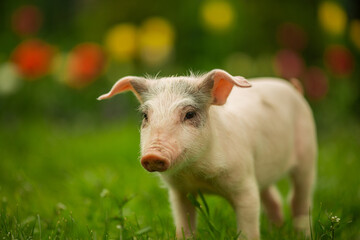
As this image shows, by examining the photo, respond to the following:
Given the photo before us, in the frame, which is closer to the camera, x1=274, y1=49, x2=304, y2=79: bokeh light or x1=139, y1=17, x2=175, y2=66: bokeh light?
x1=274, y1=49, x2=304, y2=79: bokeh light

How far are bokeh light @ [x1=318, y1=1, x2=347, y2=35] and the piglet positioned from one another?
3780 millimetres

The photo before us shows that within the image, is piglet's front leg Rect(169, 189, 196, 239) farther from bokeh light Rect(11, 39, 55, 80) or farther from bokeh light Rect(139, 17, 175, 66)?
bokeh light Rect(11, 39, 55, 80)

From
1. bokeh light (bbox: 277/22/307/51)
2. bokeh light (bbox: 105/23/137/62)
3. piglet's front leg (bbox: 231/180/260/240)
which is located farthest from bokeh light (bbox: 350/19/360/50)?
piglet's front leg (bbox: 231/180/260/240)

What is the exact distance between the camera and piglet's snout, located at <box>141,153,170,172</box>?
2.43 metres

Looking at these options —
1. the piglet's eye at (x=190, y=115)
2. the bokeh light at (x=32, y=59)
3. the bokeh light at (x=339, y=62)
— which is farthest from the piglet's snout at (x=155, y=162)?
the bokeh light at (x=32, y=59)

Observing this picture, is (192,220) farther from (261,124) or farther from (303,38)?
(303,38)

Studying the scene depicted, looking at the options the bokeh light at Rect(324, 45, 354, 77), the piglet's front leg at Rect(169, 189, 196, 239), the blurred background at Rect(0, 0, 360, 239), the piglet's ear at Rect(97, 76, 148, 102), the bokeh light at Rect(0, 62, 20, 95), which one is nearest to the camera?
the piglet's ear at Rect(97, 76, 148, 102)

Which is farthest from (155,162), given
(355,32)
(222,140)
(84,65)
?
(355,32)

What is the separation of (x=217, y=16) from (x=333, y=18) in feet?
6.32

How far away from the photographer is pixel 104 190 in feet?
10.9

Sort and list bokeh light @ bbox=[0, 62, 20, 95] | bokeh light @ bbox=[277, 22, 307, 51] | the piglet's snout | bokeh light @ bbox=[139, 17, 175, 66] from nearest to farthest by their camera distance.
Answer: the piglet's snout → bokeh light @ bbox=[277, 22, 307, 51] → bokeh light @ bbox=[139, 17, 175, 66] → bokeh light @ bbox=[0, 62, 20, 95]

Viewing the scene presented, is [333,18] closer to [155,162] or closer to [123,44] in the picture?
[123,44]

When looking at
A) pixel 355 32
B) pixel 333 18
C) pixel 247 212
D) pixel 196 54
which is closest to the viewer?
pixel 247 212

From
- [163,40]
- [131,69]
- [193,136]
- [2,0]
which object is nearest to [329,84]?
[163,40]
